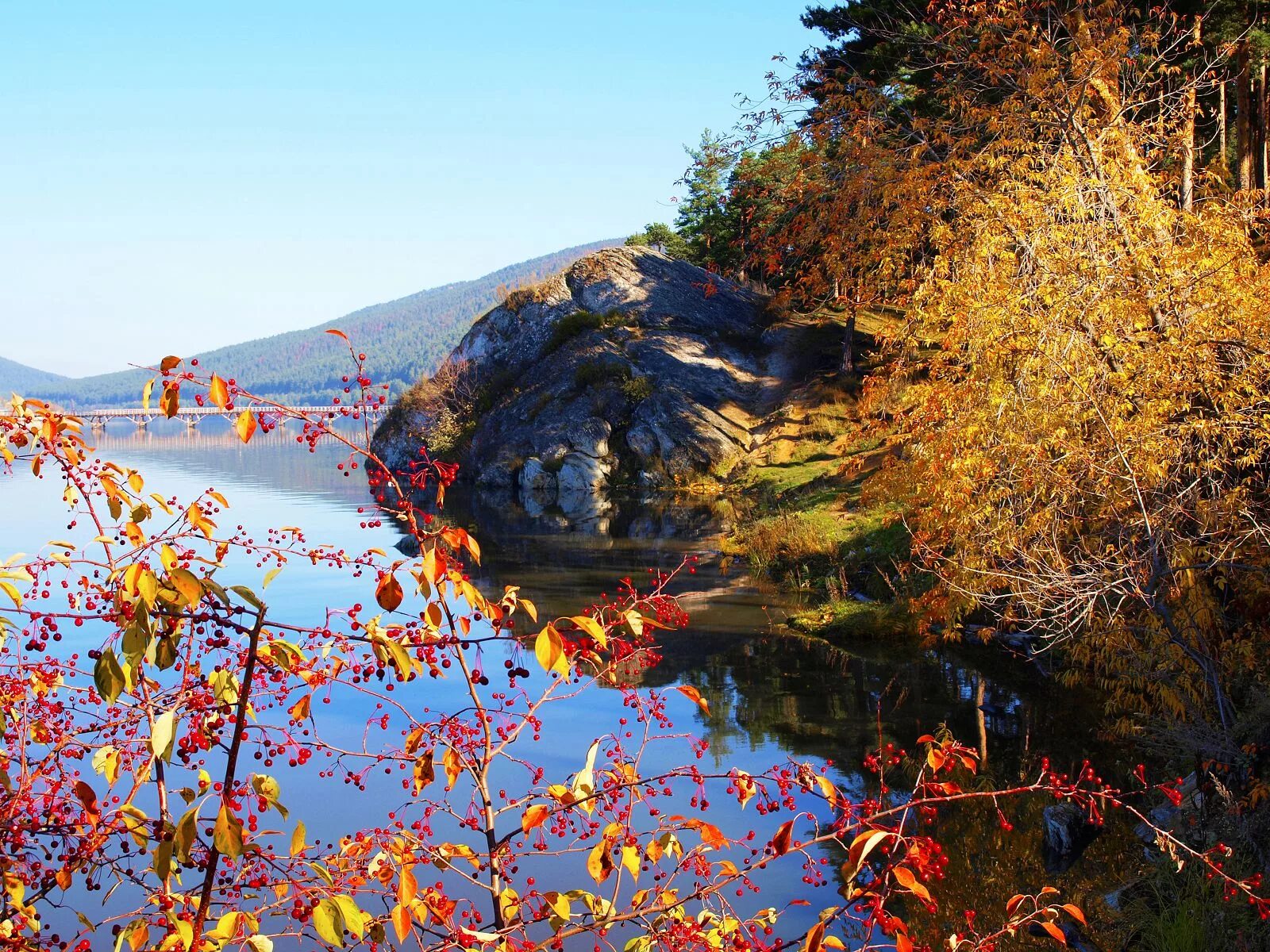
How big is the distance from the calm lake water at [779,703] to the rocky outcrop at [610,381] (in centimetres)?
1086

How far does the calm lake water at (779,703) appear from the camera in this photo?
855 cm

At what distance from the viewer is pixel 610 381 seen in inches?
1539

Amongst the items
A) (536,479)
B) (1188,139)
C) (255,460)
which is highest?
(1188,139)

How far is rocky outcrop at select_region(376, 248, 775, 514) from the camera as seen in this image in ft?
121

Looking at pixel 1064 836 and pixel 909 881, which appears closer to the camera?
pixel 909 881

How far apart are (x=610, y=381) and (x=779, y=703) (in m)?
27.2

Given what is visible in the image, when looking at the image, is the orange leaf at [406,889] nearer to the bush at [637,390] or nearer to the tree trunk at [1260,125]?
the tree trunk at [1260,125]

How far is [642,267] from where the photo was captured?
144 ft

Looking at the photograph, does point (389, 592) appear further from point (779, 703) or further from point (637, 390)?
point (637, 390)

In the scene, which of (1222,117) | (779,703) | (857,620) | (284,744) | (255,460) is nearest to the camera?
(284,744)

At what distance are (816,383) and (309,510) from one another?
54.6 ft

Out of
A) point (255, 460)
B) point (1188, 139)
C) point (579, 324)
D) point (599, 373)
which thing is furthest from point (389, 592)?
point (255, 460)

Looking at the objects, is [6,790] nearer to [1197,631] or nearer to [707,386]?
[1197,631]

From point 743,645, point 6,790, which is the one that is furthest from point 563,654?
point 743,645
